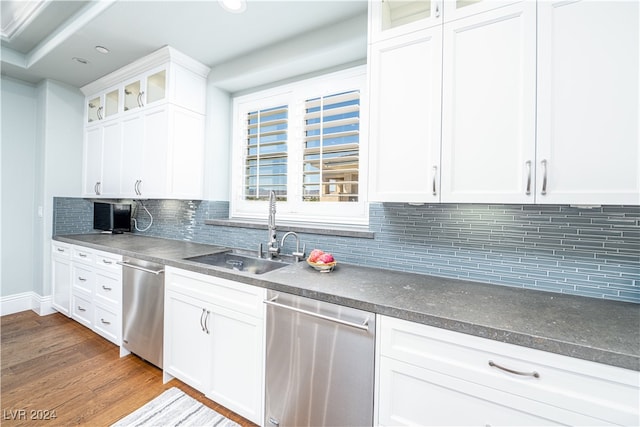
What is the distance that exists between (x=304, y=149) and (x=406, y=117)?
1078mm

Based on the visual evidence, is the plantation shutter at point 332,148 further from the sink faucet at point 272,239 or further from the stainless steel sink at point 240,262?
the stainless steel sink at point 240,262

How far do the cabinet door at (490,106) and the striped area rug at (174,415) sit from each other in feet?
6.09

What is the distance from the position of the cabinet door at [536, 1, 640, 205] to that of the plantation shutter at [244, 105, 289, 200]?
1.81m

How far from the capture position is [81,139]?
129 inches

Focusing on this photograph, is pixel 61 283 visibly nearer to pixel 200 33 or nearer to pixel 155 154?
pixel 155 154

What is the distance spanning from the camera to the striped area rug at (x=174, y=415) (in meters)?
1.60

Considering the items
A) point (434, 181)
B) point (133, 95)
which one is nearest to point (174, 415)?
point (434, 181)

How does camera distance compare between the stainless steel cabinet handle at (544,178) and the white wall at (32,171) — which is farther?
the white wall at (32,171)

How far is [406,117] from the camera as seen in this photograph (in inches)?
56.3

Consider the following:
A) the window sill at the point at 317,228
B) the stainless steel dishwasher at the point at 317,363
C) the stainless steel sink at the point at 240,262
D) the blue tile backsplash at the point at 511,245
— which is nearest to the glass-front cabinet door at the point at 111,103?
the window sill at the point at 317,228

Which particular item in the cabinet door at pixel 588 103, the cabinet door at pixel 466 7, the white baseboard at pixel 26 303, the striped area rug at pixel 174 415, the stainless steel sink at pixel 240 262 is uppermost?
the cabinet door at pixel 466 7

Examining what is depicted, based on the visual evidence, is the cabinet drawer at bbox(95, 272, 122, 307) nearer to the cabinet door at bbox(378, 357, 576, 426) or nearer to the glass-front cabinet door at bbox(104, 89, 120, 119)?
the glass-front cabinet door at bbox(104, 89, 120, 119)

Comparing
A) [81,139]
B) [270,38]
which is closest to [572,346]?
[270,38]

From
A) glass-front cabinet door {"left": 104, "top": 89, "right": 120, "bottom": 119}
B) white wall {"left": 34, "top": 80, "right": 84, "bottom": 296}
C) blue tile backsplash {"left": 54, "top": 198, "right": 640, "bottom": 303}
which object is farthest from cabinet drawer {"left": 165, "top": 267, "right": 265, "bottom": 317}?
white wall {"left": 34, "top": 80, "right": 84, "bottom": 296}
